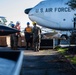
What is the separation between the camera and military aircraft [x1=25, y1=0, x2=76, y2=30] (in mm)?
34844

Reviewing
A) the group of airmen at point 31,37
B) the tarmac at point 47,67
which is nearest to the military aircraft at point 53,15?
the group of airmen at point 31,37

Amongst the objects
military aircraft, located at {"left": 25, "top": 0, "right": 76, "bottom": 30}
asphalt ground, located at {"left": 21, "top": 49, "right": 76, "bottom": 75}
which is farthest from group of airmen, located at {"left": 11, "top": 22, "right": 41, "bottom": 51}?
military aircraft, located at {"left": 25, "top": 0, "right": 76, "bottom": 30}

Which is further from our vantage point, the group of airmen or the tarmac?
the group of airmen

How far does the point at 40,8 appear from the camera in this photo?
35250 mm

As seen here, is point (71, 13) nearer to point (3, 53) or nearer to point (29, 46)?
point (29, 46)

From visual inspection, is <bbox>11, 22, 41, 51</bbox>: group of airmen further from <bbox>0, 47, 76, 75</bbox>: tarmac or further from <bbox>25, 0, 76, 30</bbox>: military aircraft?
<bbox>25, 0, 76, 30</bbox>: military aircraft

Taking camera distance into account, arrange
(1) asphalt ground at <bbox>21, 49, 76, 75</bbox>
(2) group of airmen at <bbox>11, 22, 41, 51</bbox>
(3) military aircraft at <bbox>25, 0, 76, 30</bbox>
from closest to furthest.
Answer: (1) asphalt ground at <bbox>21, 49, 76, 75</bbox> < (2) group of airmen at <bbox>11, 22, 41, 51</bbox> < (3) military aircraft at <bbox>25, 0, 76, 30</bbox>

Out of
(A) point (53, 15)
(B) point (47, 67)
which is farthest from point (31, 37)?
(A) point (53, 15)

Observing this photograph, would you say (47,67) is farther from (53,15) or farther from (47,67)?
(53,15)

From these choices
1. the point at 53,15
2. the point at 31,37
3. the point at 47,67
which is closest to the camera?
the point at 47,67

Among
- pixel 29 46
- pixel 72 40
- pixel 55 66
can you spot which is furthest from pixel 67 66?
pixel 29 46

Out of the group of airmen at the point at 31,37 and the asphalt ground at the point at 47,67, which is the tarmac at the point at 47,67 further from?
the group of airmen at the point at 31,37

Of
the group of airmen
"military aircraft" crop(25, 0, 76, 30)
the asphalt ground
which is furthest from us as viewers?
"military aircraft" crop(25, 0, 76, 30)

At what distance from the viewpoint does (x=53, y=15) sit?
36.0 meters
